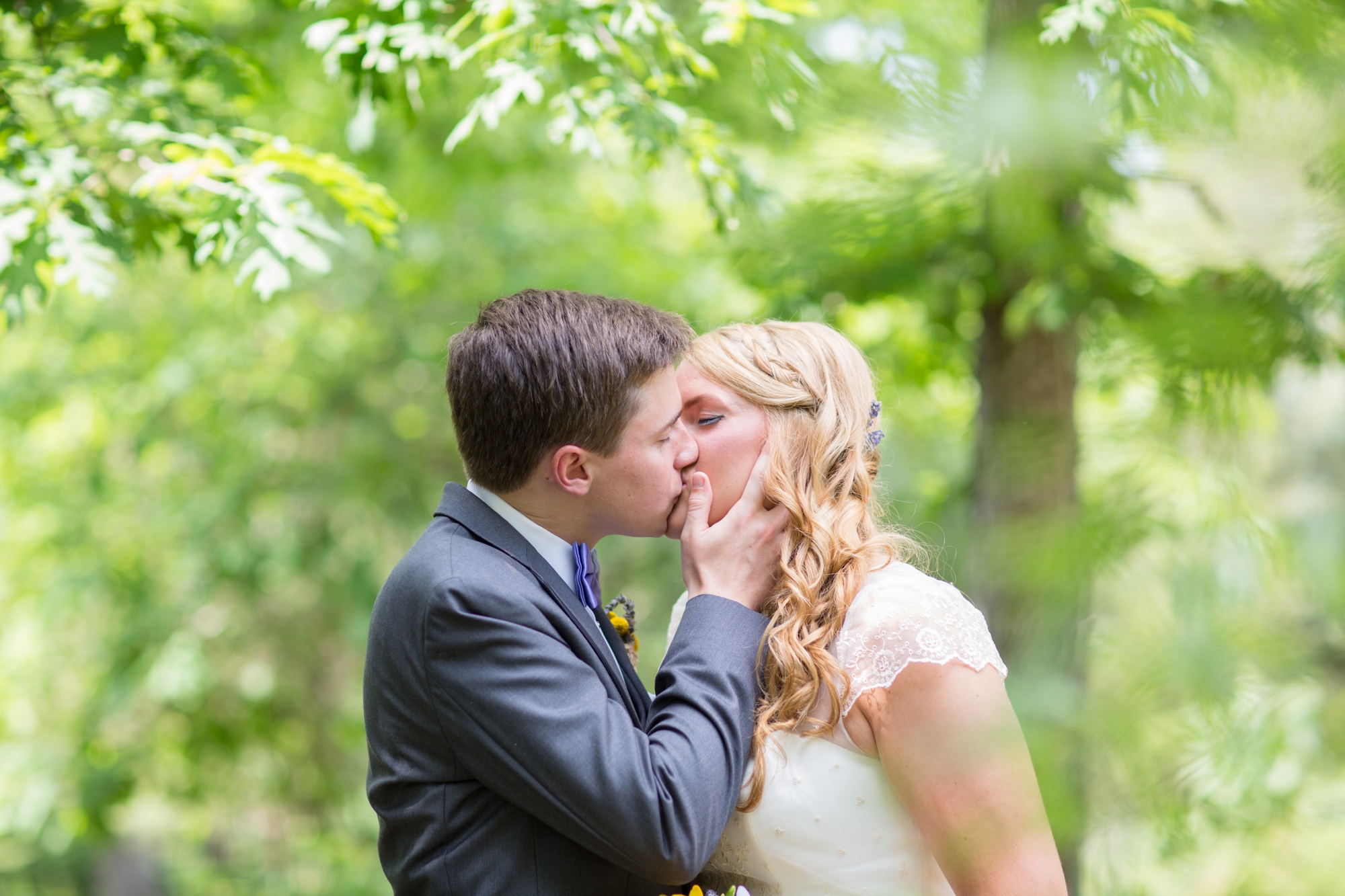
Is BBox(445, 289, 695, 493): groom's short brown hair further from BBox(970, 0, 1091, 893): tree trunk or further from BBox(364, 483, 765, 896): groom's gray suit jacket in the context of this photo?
BBox(970, 0, 1091, 893): tree trunk

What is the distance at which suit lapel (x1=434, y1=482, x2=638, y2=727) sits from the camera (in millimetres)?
2059

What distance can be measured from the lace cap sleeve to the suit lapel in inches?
18.7

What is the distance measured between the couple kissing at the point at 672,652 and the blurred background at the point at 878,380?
0.86 ft

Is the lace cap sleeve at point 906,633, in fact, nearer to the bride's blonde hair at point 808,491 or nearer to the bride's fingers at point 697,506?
the bride's blonde hair at point 808,491

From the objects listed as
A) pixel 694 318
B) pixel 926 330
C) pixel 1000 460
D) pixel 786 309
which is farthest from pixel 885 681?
pixel 694 318

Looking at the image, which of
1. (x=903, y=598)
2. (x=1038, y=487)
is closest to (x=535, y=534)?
(x=903, y=598)

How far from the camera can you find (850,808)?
2039 mm

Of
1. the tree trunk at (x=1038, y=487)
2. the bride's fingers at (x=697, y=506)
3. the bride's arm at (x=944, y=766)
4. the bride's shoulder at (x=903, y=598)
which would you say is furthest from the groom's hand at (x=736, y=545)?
the tree trunk at (x=1038, y=487)

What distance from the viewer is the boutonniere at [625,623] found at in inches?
99.3

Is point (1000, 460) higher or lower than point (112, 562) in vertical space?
higher

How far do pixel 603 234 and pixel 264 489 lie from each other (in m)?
2.92

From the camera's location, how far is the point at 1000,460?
825 mm

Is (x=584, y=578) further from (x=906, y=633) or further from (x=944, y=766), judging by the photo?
(x=944, y=766)

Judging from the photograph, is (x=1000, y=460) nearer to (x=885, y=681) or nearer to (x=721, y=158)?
(x=885, y=681)
